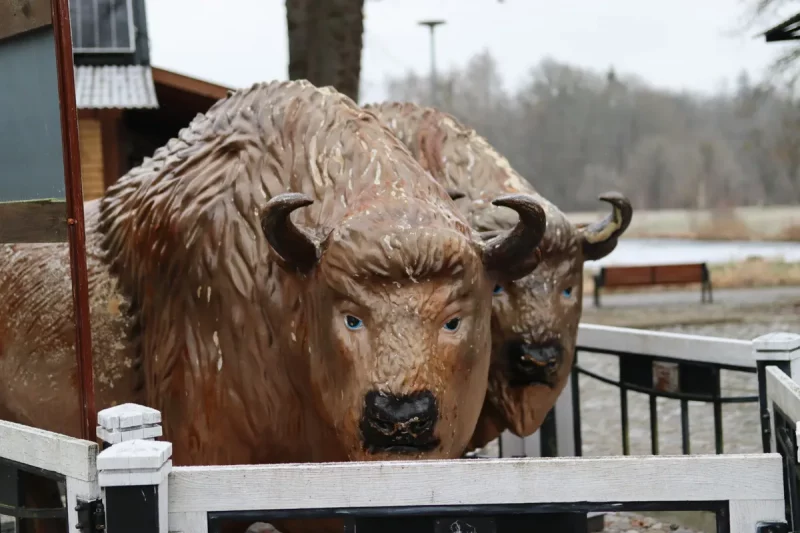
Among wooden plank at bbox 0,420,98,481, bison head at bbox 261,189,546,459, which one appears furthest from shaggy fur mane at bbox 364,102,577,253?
wooden plank at bbox 0,420,98,481

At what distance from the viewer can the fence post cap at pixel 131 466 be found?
244 cm

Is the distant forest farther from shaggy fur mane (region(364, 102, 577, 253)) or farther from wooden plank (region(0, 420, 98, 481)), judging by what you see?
wooden plank (region(0, 420, 98, 481))

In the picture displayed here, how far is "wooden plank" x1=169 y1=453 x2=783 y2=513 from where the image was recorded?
2.48 m

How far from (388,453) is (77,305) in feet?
4.09

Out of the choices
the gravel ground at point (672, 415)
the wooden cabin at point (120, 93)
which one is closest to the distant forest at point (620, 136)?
the gravel ground at point (672, 415)

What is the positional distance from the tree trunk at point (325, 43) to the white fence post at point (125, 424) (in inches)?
265

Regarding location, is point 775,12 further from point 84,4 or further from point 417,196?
point 417,196

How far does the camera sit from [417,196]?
3.99 metres

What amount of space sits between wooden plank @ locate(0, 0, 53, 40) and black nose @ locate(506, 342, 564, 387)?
282cm

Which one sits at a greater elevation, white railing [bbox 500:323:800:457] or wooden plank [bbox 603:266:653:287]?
white railing [bbox 500:323:800:457]

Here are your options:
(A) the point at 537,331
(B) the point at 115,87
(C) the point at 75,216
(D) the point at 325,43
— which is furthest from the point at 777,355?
(B) the point at 115,87

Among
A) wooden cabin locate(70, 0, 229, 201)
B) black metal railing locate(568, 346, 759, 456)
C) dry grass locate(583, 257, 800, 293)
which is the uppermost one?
wooden cabin locate(70, 0, 229, 201)

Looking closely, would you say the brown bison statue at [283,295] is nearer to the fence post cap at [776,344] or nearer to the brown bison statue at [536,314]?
the brown bison statue at [536,314]

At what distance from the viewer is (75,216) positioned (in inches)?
118
